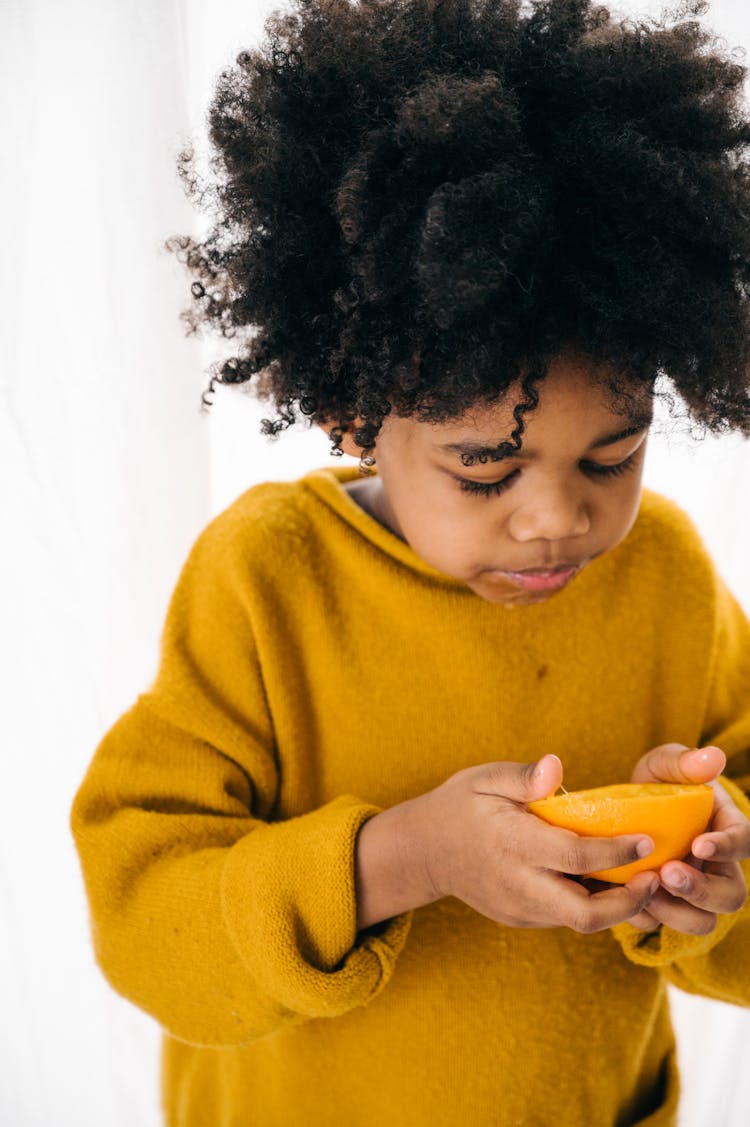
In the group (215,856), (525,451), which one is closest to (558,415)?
(525,451)

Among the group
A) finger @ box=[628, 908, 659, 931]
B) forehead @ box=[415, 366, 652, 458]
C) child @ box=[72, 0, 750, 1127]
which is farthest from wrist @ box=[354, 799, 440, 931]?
forehead @ box=[415, 366, 652, 458]

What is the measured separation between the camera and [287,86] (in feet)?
2.12

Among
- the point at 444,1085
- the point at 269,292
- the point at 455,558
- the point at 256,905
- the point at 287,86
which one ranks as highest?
the point at 287,86

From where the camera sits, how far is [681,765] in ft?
2.23

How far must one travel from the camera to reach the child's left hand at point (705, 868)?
646 mm

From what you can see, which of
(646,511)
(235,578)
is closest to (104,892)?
(235,578)

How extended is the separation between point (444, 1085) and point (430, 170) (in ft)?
1.98

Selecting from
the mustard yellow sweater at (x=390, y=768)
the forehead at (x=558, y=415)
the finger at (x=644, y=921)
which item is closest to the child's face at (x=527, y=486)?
the forehead at (x=558, y=415)

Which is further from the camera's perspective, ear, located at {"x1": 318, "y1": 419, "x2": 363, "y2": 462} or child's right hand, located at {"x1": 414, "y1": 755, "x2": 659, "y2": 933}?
ear, located at {"x1": 318, "y1": 419, "x2": 363, "y2": 462}

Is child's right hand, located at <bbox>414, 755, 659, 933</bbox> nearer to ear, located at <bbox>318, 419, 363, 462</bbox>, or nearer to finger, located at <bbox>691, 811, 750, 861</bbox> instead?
finger, located at <bbox>691, 811, 750, 861</bbox>

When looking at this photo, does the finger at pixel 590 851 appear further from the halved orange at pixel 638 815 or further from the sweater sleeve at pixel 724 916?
the sweater sleeve at pixel 724 916

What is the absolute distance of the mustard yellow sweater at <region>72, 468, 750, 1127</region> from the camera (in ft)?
2.40

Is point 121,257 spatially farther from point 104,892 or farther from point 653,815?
point 653,815

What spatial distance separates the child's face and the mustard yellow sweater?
11 centimetres
